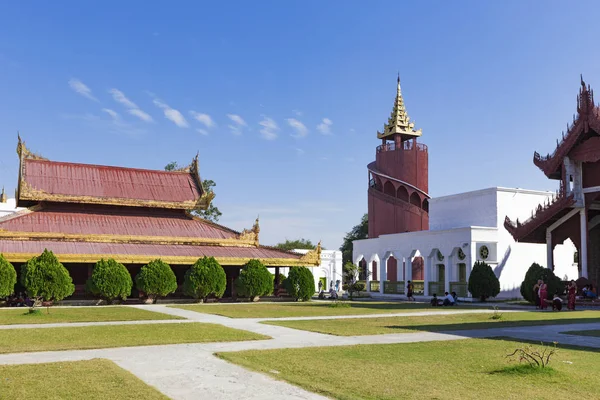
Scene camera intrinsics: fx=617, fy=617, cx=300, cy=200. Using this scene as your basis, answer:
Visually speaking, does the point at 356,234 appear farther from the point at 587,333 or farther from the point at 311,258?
the point at 587,333

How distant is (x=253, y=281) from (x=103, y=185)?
1151 cm

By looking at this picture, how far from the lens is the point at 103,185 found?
123 feet

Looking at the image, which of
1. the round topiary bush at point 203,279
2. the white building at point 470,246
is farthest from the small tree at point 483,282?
the round topiary bush at point 203,279

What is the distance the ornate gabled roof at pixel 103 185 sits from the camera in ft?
116

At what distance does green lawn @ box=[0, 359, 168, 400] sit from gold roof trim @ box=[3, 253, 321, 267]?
2085 cm

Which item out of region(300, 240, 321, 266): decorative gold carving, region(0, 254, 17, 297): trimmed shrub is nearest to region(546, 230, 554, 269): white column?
region(300, 240, 321, 266): decorative gold carving

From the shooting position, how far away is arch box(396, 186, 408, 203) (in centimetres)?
5508

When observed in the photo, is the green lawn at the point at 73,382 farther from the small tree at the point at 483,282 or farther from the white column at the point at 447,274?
the white column at the point at 447,274

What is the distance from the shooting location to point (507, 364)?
34.4ft

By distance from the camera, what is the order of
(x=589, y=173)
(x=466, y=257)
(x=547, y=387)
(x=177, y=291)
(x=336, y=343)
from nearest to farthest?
1. (x=547, y=387)
2. (x=336, y=343)
3. (x=589, y=173)
4. (x=177, y=291)
5. (x=466, y=257)

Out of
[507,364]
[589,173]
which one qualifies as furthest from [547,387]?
[589,173]

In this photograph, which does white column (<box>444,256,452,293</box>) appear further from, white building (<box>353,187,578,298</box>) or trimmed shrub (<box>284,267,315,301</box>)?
trimmed shrub (<box>284,267,315,301</box>)

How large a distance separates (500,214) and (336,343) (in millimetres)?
28163

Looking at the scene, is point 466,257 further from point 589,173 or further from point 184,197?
point 184,197
